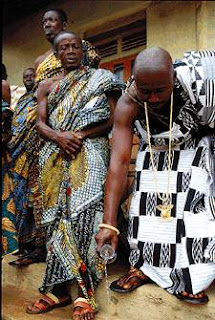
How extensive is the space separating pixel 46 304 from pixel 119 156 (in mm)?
1031

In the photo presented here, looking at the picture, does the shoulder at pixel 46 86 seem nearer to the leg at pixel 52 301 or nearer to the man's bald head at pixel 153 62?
the man's bald head at pixel 153 62

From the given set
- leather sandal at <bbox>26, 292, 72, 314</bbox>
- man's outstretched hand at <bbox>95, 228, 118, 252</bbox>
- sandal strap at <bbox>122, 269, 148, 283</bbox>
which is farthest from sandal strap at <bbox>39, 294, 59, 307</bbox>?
man's outstretched hand at <bbox>95, 228, 118, 252</bbox>

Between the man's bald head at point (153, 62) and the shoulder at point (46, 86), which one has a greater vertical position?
the shoulder at point (46, 86)

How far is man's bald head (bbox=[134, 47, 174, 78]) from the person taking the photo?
7.93ft

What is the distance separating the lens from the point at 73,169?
2975mm

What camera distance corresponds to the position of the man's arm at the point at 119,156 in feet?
8.57

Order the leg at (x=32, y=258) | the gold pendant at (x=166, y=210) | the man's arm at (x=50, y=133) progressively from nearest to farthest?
the gold pendant at (x=166, y=210) < the man's arm at (x=50, y=133) < the leg at (x=32, y=258)

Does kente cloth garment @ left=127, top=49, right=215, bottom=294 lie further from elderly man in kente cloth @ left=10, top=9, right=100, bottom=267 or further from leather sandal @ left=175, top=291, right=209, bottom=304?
elderly man in kente cloth @ left=10, top=9, right=100, bottom=267

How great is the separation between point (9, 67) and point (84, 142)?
15.4 feet

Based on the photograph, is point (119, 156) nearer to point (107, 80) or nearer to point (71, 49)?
point (107, 80)

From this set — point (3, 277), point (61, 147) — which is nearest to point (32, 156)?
point (61, 147)

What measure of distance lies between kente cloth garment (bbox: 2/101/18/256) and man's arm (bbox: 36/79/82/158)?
24 cm

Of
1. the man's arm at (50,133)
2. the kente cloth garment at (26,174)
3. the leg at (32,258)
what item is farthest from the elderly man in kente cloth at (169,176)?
the kente cloth garment at (26,174)

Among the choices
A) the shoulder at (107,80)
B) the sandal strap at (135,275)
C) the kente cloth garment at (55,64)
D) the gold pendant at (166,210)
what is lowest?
the sandal strap at (135,275)
